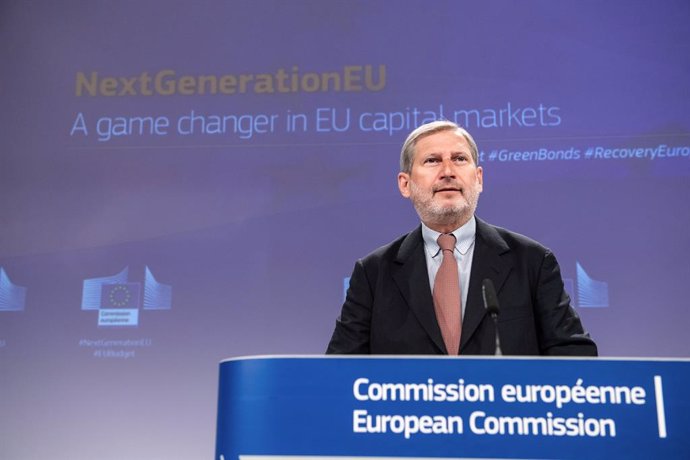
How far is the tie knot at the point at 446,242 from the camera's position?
6.67 feet

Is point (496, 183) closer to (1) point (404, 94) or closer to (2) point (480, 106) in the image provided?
(2) point (480, 106)

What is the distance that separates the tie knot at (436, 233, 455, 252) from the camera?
2033 millimetres

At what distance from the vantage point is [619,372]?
3.91ft

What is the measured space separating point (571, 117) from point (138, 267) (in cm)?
263

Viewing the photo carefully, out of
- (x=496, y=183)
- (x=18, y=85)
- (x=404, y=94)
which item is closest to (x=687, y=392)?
(x=496, y=183)

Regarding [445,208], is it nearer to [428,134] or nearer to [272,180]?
[428,134]

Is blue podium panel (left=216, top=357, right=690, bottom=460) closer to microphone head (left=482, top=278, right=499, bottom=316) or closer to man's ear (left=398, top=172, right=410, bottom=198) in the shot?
microphone head (left=482, top=278, right=499, bottom=316)

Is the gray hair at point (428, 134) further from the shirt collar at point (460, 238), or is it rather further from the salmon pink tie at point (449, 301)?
the salmon pink tie at point (449, 301)

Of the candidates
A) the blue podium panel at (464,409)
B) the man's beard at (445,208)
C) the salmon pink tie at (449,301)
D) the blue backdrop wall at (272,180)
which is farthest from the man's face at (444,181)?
the blue backdrop wall at (272,180)

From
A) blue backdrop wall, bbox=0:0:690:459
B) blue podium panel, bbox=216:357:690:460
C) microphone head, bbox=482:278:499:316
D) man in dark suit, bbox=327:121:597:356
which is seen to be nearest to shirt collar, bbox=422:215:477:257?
man in dark suit, bbox=327:121:597:356

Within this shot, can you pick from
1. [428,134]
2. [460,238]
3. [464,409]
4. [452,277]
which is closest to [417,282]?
[452,277]

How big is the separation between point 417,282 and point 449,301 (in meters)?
0.11

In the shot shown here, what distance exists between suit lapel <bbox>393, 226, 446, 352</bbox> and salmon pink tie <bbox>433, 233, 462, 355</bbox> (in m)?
0.03

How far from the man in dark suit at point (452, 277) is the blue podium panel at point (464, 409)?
0.65 meters
